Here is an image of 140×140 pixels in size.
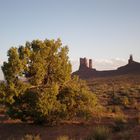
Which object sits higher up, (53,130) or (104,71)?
(104,71)

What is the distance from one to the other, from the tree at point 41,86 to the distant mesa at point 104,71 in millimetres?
76071

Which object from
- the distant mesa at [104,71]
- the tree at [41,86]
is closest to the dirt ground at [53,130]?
the tree at [41,86]

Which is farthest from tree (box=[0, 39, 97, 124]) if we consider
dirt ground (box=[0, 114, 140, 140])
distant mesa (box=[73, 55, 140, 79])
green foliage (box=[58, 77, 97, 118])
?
distant mesa (box=[73, 55, 140, 79])

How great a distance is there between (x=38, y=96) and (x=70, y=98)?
7.02ft

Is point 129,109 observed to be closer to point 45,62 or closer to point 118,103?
point 118,103

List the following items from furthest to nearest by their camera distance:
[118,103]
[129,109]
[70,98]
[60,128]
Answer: [118,103] < [129,109] < [70,98] < [60,128]

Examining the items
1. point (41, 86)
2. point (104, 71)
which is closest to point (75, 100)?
point (41, 86)

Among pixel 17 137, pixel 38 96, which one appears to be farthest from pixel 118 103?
pixel 17 137

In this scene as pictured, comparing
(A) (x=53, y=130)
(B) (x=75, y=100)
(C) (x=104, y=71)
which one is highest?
(C) (x=104, y=71)

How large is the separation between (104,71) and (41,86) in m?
89.4

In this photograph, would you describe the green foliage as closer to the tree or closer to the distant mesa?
the tree

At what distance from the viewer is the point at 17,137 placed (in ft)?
60.2

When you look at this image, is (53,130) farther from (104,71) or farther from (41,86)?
(104,71)

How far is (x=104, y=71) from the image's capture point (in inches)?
4333
